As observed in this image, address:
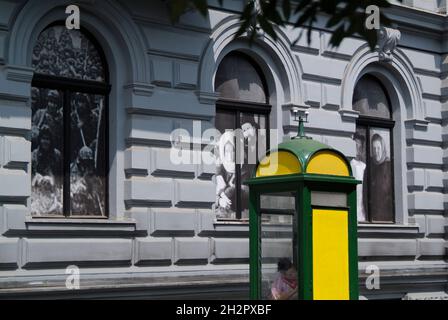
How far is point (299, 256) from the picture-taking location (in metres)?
10.1

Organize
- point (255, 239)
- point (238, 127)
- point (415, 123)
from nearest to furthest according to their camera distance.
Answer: point (255, 239)
point (238, 127)
point (415, 123)

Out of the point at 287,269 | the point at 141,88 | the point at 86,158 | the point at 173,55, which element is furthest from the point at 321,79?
the point at 287,269

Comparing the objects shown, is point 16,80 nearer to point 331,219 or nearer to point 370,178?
point 331,219

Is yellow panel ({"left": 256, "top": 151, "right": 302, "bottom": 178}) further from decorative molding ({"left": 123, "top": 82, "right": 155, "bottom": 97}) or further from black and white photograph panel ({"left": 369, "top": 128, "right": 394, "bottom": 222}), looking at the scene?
black and white photograph panel ({"left": 369, "top": 128, "right": 394, "bottom": 222})

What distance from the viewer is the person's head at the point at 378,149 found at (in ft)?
58.5

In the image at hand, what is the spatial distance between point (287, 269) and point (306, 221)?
2.16 feet

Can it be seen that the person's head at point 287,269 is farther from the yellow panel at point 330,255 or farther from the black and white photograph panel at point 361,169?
the black and white photograph panel at point 361,169

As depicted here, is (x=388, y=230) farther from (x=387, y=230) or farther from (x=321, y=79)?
(x=321, y=79)

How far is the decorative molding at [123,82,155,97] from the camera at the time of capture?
13766 mm

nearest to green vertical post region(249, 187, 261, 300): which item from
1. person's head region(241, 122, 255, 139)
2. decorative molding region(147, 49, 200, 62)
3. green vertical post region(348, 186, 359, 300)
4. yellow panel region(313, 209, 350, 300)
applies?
yellow panel region(313, 209, 350, 300)

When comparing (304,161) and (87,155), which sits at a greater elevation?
(87,155)

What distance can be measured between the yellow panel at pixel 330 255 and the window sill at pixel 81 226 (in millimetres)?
3966

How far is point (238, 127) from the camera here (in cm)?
1535
